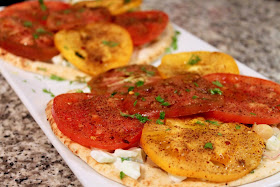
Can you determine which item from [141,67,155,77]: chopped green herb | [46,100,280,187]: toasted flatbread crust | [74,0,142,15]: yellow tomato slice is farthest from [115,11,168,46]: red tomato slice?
[46,100,280,187]: toasted flatbread crust

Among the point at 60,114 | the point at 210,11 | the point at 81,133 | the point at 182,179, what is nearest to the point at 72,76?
the point at 60,114

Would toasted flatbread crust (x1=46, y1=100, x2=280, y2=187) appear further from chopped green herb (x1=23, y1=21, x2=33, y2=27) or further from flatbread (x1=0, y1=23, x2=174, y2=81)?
chopped green herb (x1=23, y1=21, x2=33, y2=27)

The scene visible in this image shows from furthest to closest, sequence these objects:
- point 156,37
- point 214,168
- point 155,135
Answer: point 156,37, point 155,135, point 214,168

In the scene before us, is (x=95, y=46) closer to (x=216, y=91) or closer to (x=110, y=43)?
(x=110, y=43)

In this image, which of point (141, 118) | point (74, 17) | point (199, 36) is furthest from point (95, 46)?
point (199, 36)

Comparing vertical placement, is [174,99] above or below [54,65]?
above

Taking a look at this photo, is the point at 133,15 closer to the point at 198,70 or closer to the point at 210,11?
the point at 198,70
